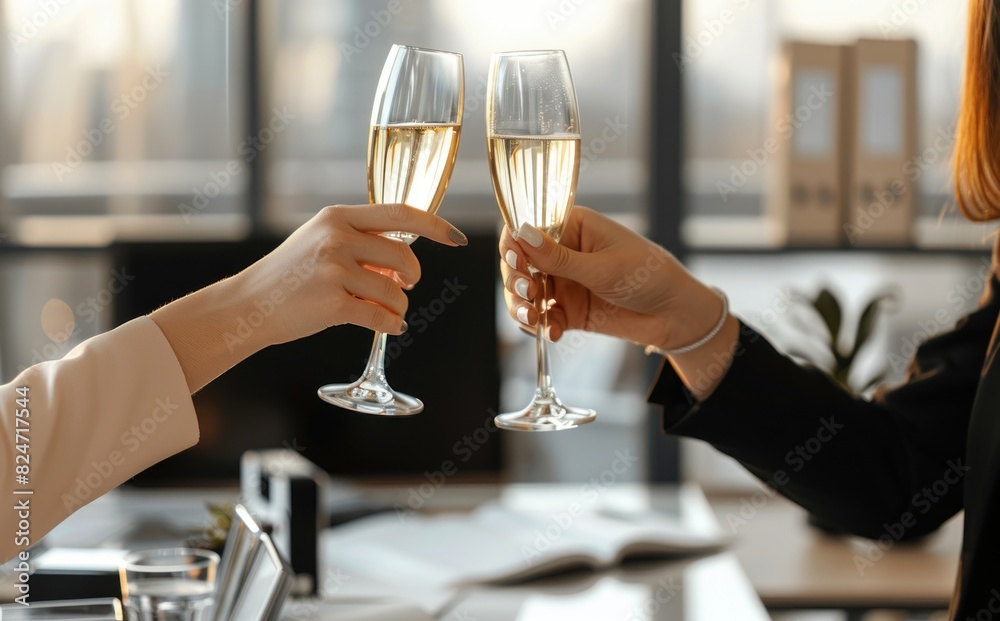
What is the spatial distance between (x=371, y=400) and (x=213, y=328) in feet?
0.47

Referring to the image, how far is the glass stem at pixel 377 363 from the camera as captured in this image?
0.91 metres

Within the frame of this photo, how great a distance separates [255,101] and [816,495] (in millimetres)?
2016

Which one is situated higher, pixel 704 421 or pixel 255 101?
pixel 255 101

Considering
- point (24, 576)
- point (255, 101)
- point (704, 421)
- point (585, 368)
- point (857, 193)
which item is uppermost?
point (255, 101)

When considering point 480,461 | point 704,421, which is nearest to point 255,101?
point 480,461

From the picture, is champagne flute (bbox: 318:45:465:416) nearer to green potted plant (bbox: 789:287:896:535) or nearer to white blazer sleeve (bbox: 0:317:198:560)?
white blazer sleeve (bbox: 0:317:198:560)

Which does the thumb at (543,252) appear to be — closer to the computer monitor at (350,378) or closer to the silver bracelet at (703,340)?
the silver bracelet at (703,340)

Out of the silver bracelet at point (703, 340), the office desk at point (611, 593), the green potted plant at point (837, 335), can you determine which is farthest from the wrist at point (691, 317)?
the green potted plant at point (837, 335)

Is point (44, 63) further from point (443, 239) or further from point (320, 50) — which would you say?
point (443, 239)

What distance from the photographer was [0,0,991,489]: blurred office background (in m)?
2.82

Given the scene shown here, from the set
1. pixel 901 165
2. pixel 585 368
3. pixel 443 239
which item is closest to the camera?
pixel 443 239

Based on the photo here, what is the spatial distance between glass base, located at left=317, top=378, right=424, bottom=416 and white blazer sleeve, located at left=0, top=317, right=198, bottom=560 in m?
0.12

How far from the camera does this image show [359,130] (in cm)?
298

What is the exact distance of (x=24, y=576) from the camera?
1.27 metres
